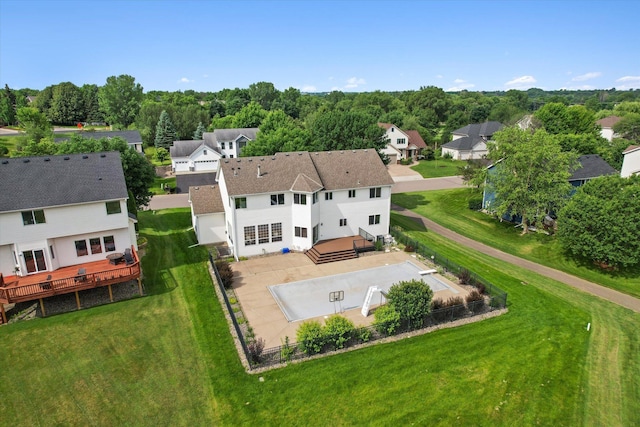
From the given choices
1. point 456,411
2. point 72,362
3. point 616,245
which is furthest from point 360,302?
point 616,245

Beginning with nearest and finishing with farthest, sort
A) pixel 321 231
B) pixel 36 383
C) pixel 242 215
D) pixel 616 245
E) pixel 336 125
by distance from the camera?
pixel 36 383 → pixel 616 245 → pixel 242 215 → pixel 321 231 → pixel 336 125

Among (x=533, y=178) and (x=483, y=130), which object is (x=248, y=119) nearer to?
(x=483, y=130)

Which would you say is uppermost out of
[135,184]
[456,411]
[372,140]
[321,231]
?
[372,140]

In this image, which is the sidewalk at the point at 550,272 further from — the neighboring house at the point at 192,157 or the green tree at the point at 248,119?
the green tree at the point at 248,119

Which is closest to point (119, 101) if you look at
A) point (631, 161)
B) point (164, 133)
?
point (164, 133)

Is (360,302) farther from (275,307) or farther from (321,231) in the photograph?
(321,231)

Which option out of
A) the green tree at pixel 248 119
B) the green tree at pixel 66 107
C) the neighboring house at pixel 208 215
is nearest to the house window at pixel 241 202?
the neighboring house at pixel 208 215
